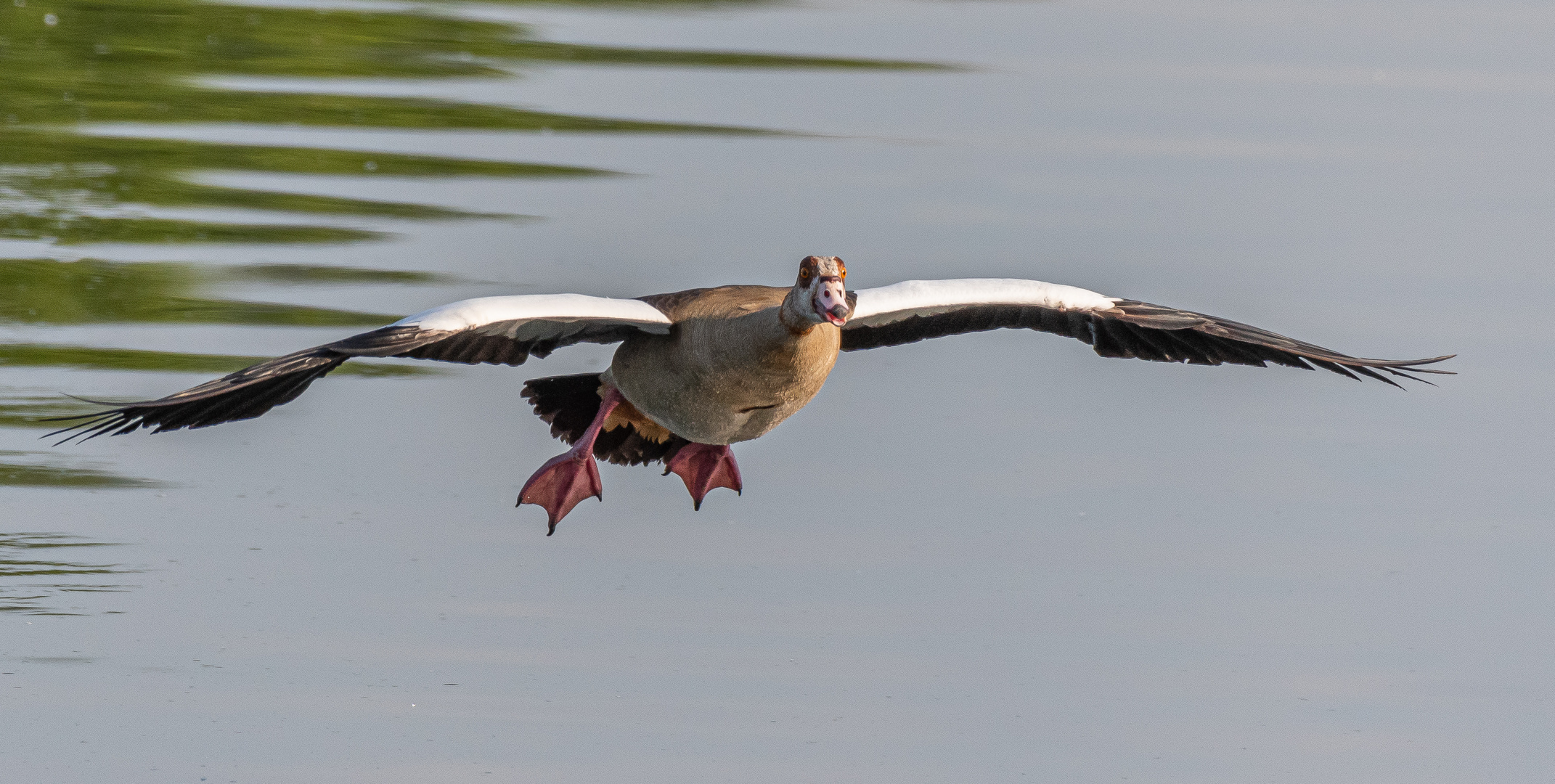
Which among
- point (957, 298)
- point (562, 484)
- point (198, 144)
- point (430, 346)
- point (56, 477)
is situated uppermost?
point (198, 144)

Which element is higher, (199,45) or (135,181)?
(199,45)

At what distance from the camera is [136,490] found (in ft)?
29.2

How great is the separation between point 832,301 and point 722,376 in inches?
28.9

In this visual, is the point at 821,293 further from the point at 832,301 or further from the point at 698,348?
the point at 698,348

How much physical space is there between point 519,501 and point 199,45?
6.70m

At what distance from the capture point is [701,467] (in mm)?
8547

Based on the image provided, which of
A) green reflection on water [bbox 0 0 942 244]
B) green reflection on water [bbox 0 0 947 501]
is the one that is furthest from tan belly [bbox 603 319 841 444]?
green reflection on water [bbox 0 0 942 244]

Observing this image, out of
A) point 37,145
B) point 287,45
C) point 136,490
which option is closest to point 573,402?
point 136,490

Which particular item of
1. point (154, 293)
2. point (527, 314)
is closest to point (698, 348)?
point (527, 314)

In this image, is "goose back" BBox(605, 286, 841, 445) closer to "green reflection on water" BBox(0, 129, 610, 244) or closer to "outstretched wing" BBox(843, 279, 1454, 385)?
"outstretched wing" BBox(843, 279, 1454, 385)

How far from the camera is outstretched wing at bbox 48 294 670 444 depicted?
645 centimetres

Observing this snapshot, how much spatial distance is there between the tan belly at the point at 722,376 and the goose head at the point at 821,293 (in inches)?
8.4

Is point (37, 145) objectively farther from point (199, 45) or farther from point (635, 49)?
point (635, 49)

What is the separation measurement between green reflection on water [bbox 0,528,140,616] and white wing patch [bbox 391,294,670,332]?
206cm
